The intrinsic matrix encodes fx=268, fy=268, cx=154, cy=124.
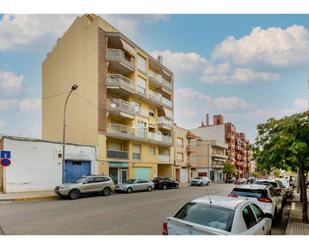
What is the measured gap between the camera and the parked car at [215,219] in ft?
15.8

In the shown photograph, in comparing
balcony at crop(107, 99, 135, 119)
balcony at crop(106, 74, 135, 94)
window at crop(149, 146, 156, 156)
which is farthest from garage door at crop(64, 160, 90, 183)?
window at crop(149, 146, 156, 156)

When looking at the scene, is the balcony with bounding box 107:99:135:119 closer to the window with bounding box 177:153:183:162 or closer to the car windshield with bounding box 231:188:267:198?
the window with bounding box 177:153:183:162

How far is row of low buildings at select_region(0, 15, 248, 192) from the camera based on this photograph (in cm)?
2172

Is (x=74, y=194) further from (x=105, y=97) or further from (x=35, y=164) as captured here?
(x=105, y=97)

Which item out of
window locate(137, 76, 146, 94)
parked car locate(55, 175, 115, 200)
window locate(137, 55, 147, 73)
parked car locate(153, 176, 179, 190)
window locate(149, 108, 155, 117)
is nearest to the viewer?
parked car locate(55, 175, 115, 200)

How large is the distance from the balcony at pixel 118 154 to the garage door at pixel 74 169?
3.01m

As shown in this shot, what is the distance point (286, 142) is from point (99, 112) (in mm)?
19711

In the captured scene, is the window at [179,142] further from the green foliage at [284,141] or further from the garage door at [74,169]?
the green foliage at [284,141]

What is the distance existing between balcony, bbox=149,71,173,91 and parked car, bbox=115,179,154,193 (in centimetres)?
1480

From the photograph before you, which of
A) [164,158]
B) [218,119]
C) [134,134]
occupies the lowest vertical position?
[164,158]

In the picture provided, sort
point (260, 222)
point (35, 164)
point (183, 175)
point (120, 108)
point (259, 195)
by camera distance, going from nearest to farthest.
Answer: point (260, 222) < point (259, 195) < point (35, 164) < point (120, 108) < point (183, 175)

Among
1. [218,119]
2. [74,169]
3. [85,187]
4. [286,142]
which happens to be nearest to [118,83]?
[74,169]

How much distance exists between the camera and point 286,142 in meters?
9.41

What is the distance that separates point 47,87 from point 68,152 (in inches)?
502
